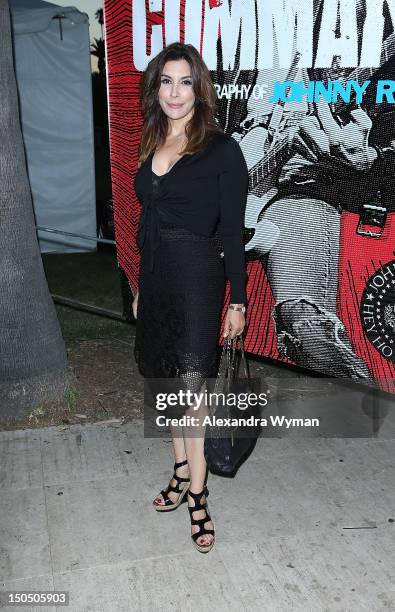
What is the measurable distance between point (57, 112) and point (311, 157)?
6438 millimetres

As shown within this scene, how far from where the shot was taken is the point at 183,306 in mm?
3102

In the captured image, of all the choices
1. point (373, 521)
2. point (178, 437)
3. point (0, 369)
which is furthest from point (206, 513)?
point (0, 369)

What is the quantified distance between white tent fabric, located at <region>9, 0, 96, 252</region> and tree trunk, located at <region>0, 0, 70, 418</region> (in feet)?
17.0

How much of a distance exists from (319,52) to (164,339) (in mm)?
1934

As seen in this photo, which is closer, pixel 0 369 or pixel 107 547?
Result: pixel 107 547

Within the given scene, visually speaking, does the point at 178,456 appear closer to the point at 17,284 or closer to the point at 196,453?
the point at 196,453

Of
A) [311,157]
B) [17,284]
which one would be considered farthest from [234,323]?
[17,284]

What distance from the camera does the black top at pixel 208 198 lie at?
9.73 ft

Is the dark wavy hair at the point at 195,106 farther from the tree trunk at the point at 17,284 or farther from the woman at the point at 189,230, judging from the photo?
the tree trunk at the point at 17,284

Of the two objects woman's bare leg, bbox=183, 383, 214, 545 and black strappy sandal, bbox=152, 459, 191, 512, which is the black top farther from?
black strappy sandal, bbox=152, 459, 191, 512

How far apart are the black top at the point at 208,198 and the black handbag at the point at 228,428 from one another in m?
0.38

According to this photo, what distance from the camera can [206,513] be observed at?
3.24 meters

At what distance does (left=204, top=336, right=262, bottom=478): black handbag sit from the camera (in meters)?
3.14

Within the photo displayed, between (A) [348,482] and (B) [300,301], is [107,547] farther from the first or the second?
(B) [300,301]
